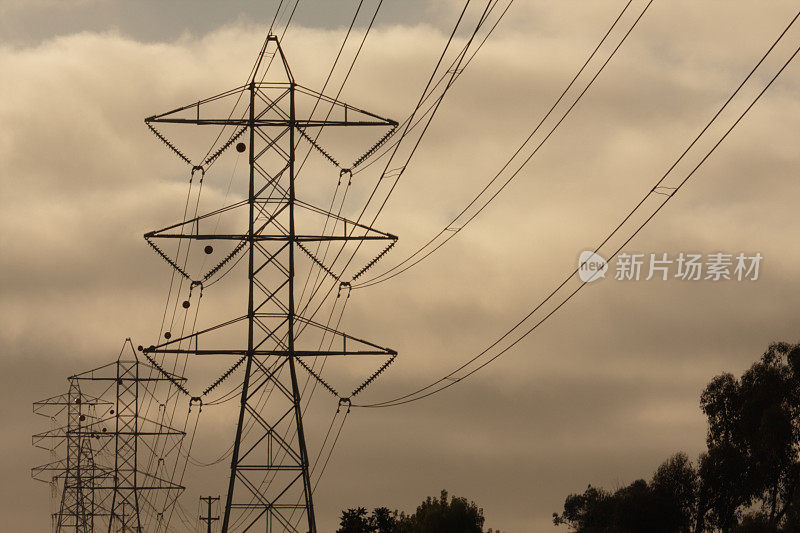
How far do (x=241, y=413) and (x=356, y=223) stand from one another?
7.48m

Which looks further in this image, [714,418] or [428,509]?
[428,509]

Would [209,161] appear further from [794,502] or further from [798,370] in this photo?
[798,370]

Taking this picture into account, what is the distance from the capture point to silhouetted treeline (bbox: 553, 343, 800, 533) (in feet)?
354

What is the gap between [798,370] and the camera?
108188 mm

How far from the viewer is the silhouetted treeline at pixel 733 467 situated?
108 m

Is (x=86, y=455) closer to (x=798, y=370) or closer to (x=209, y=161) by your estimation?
(x=798, y=370)

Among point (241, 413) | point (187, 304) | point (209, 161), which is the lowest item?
point (241, 413)

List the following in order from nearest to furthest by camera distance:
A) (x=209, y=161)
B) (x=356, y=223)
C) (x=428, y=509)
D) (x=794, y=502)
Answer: (x=356, y=223) → (x=209, y=161) → (x=794, y=502) → (x=428, y=509)

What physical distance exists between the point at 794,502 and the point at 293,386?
5985 centimetres

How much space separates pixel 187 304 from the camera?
48.3m

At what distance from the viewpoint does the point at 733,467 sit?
111 m

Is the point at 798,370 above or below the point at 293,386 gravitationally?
above

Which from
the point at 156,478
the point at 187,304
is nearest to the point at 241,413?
the point at 187,304

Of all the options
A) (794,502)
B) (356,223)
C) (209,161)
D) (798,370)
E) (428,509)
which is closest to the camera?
(356,223)
